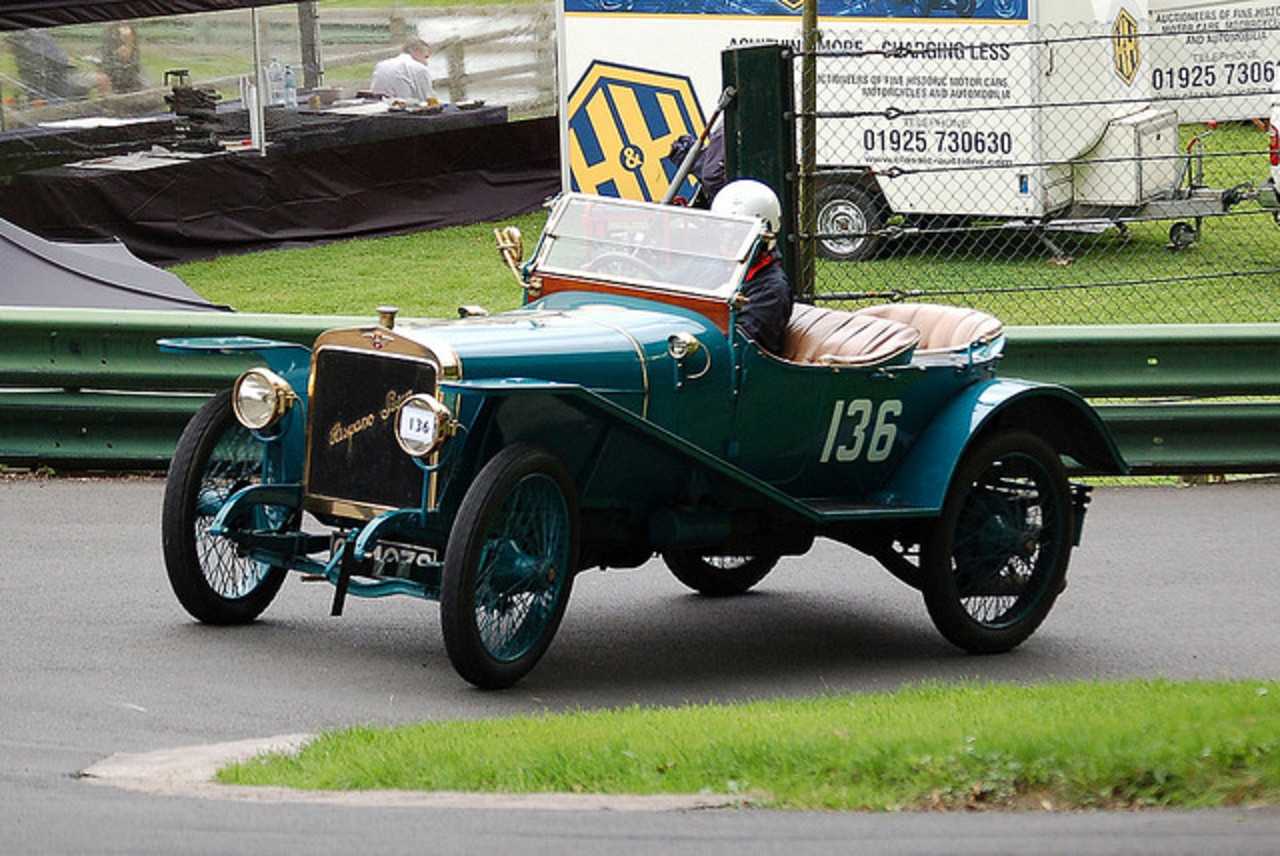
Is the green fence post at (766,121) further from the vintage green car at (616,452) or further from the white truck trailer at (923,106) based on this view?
the white truck trailer at (923,106)

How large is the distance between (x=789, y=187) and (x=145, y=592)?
13.3ft

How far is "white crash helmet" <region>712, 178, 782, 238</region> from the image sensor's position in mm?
7875

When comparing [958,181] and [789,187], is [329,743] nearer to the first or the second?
[789,187]

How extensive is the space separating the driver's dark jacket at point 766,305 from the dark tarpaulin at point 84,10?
10.5 metres

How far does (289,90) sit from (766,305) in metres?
13.0

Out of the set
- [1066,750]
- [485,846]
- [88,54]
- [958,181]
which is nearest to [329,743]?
[485,846]

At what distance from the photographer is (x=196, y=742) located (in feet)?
19.5

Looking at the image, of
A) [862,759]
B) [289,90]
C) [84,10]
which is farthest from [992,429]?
[289,90]

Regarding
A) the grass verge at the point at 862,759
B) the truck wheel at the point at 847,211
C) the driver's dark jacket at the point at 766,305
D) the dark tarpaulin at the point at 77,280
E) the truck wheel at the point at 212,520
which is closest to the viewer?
the grass verge at the point at 862,759

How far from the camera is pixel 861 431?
771 centimetres

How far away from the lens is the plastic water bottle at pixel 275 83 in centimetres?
1937

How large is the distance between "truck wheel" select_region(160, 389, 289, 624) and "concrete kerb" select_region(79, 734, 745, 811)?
1.62m

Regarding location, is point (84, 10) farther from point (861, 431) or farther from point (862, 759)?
point (862, 759)

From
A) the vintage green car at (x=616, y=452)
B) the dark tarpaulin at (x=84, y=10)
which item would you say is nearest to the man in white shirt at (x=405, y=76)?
the dark tarpaulin at (x=84, y=10)
